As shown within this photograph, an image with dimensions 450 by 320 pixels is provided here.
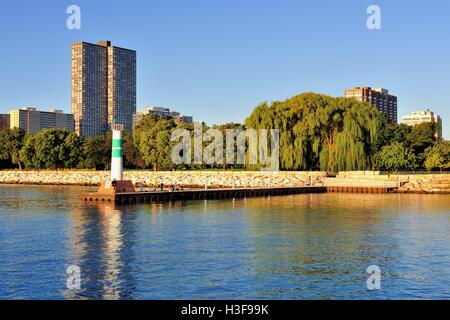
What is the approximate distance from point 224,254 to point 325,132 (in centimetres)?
5210

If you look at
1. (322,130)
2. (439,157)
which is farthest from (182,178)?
(439,157)

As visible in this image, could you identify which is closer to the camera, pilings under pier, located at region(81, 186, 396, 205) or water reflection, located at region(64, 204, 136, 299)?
water reflection, located at region(64, 204, 136, 299)

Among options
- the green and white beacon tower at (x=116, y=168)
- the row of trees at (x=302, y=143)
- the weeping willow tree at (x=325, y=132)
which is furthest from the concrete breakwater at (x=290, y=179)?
the green and white beacon tower at (x=116, y=168)

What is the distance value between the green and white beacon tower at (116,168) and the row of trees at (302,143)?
26647 millimetres

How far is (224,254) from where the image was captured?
87.8ft

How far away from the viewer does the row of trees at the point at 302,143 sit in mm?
75625

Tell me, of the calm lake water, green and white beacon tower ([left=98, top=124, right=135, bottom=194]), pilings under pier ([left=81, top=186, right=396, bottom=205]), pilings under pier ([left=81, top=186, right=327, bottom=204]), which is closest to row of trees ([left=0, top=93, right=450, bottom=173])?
pilings under pier ([left=81, top=186, right=396, bottom=205])

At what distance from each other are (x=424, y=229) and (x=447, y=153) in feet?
213

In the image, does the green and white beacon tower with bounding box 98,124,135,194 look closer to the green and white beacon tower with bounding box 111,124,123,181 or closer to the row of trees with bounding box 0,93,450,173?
the green and white beacon tower with bounding box 111,124,123,181

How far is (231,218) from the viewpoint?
4253cm

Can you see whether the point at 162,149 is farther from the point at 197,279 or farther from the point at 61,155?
the point at 197,279

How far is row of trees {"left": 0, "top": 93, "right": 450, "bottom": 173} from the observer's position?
248ft

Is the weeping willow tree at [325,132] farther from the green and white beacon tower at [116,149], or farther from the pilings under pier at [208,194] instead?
the green and white beacon tower at [116,149]
